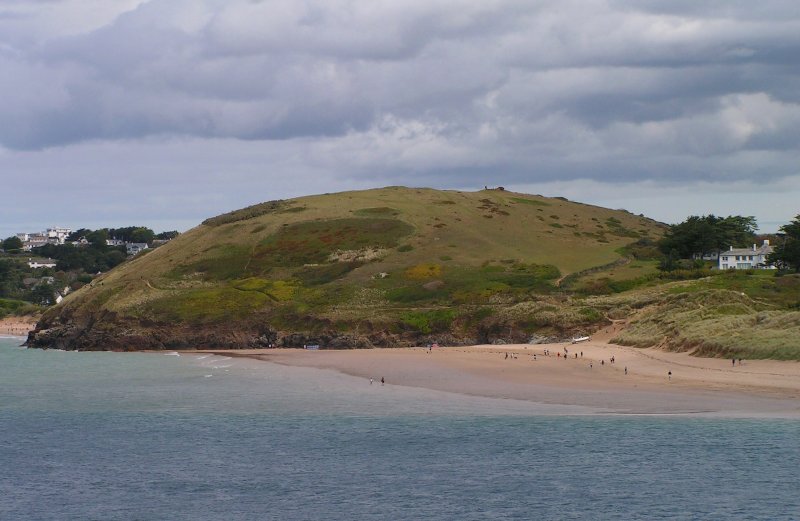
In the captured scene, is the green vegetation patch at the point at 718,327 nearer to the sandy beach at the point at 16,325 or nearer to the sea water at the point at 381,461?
the sea water at the point at 381,461

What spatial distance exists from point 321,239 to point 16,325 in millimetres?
77745

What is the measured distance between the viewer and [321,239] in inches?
5851

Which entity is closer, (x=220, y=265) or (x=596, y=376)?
(x=596, y=376)

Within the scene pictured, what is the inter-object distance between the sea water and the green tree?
61575mm

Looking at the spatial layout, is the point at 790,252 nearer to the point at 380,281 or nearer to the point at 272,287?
the point at 380,281

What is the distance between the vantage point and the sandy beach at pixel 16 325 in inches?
6949

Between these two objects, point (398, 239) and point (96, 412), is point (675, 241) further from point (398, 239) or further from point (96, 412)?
point (96, 412)

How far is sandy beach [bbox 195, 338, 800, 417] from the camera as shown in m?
54.0

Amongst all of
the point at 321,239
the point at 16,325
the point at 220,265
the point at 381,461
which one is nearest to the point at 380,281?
the point at 321,239

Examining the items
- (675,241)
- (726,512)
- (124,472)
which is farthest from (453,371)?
(675,241)

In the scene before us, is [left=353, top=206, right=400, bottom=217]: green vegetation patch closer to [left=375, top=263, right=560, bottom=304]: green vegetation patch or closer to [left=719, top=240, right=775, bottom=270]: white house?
[left=375, top=263, right=560, bottom=304]: green vegetation patch

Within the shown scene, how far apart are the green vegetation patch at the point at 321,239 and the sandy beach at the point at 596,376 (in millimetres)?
46633

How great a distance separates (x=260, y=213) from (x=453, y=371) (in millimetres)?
98739

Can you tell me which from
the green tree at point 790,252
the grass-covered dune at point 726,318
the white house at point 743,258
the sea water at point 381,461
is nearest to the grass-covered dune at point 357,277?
the grass-covered dune at point 726,318
